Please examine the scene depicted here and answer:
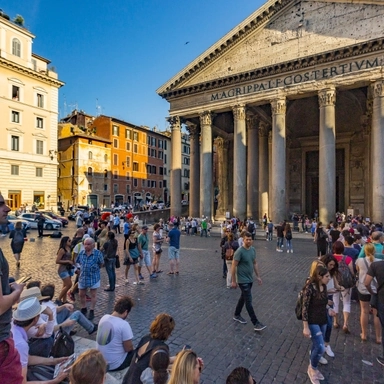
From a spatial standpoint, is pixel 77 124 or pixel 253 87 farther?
pixel 77 124

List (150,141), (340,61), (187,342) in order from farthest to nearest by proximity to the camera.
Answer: (150,141)
(340,61)
(187,342)

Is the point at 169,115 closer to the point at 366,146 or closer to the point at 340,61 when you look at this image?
the point at 340,61

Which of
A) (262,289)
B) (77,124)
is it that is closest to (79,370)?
(262,289)

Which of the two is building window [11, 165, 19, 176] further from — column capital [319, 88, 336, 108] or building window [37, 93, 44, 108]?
column capital [319, 88, 336, 108]

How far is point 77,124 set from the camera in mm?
48062

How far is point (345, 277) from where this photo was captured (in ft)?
16.3

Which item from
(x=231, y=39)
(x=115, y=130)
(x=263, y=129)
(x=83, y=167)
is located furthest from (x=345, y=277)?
(x=115, y=130)

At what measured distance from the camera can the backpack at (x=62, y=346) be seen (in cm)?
328

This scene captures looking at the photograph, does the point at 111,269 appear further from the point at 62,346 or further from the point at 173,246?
the point at 62,346

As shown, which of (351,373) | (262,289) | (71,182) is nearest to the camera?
(351,373)

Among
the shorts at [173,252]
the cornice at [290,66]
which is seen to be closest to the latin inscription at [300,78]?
the cornice at [290,66]

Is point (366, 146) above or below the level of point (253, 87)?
below

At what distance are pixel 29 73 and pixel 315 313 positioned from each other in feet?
122

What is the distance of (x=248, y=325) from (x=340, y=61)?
18656mm
